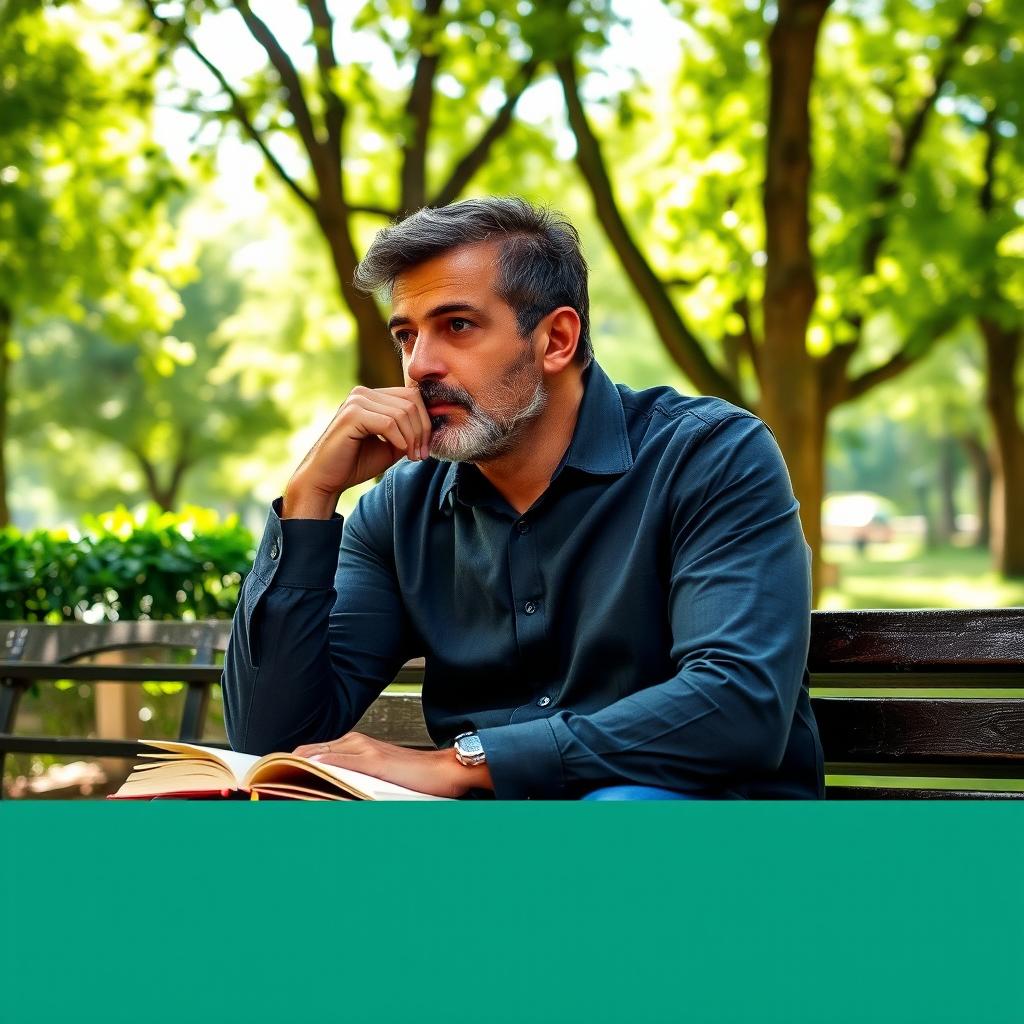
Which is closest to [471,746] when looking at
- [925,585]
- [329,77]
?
[329,77]

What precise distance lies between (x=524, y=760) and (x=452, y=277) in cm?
104

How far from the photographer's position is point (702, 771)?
2396mm

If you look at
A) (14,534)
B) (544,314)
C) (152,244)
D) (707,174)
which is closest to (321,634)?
(544,314)

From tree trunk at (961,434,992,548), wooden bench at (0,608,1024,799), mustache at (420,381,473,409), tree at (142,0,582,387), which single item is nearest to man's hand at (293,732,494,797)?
mustache at (420,381,473,409)

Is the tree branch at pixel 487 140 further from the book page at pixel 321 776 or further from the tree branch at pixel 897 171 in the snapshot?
the book page at pixel 321 776

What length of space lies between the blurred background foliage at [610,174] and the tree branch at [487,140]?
0.08ft

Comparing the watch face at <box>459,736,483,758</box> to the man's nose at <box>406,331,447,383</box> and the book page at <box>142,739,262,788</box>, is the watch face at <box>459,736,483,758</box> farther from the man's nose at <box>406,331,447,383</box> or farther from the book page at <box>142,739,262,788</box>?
the man's nose at <box>406,331,447,383</box>

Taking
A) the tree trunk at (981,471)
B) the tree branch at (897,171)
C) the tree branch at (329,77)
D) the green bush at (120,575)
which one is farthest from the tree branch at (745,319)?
the tree trunk at (981,471)

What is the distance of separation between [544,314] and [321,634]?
818 millimetres

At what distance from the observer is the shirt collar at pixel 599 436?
2859mm

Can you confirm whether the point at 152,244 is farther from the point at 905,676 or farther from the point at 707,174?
the point at 905,676

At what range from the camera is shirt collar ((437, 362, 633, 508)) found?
9.38 ft

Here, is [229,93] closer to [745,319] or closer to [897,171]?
[745,319]

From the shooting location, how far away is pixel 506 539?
9.62 ft
